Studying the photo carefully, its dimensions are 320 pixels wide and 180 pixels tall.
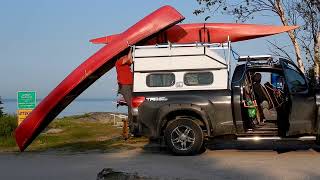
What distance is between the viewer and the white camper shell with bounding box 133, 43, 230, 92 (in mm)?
12406

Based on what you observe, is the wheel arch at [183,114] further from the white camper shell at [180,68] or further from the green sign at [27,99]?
the green sign at [27,99]

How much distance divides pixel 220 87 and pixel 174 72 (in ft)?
3.57

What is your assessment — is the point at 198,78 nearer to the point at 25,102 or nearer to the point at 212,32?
the point at 212,32

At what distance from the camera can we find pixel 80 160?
1217 cm

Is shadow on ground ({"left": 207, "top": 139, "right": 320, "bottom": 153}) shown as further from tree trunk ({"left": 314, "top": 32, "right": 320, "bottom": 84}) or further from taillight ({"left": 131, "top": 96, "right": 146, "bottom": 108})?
tree trunk ({"left": 314, "top": 32, "right": 320, "bottom": 84})

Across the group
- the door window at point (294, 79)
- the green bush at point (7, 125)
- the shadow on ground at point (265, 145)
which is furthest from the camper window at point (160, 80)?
the green bush at point (7, 125)

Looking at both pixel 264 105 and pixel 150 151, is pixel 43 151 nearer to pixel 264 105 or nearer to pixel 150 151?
pixel 150 151

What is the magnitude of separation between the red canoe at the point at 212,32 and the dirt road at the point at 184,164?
2.79 m

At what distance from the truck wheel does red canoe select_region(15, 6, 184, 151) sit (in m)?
2.38

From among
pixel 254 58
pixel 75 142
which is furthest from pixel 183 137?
pixel 75 142

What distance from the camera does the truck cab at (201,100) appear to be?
12.2 metres

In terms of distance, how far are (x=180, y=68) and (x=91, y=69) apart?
247cm

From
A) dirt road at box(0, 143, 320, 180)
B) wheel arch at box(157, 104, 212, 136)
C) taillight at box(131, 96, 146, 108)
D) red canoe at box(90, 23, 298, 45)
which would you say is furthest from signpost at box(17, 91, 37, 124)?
wheel arch at box(157, 104, 212, 136)

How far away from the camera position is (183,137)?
12375 millimetres
